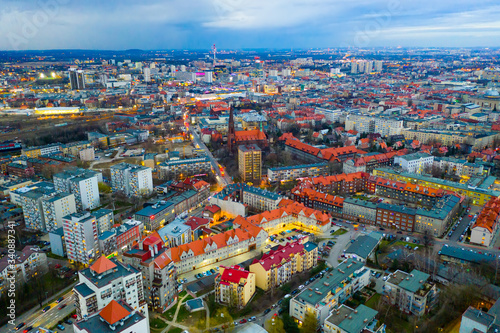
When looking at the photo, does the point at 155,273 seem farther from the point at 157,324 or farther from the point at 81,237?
the point at 81,237

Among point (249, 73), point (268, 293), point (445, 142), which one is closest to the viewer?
point (268, 293)

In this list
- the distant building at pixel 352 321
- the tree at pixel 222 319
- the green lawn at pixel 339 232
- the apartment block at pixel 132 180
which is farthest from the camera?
the apartment block at pixel 132 180

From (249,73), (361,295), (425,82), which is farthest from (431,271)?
(249,73)

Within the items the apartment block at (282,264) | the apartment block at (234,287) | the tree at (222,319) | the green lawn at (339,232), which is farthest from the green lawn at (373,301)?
the green lawn at (339,232)

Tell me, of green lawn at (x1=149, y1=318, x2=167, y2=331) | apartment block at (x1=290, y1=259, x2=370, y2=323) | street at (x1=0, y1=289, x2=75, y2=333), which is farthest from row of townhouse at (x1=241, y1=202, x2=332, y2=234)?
street at (x1=0, y1=289, x2=75, y2=333)

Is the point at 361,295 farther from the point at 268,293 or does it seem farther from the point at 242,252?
the point at 242,252

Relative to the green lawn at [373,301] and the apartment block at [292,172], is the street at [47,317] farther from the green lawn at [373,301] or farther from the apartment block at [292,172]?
the apartment block at [292,172]

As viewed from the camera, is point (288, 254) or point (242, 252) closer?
point (288, 254)
